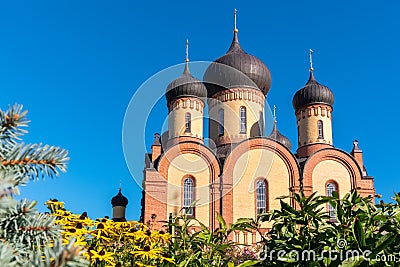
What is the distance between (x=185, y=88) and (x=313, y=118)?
6729 mm

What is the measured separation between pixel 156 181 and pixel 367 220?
19173 mm

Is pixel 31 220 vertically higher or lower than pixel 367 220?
lower

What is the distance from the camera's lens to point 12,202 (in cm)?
110

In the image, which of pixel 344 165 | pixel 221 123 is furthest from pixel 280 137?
pixel 344 165

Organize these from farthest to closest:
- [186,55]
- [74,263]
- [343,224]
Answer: [186,55] → [343,224] → [74,263]

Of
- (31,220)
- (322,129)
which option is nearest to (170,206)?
(322,129)

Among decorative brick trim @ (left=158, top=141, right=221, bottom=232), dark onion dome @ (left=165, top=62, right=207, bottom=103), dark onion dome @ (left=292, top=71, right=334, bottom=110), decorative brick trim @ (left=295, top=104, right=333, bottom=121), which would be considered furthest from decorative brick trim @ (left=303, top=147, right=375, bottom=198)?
dark onion dome @ (left=165, top=62, right=207, bottom=103)

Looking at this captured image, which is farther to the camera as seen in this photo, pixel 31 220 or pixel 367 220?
pixel 367 220

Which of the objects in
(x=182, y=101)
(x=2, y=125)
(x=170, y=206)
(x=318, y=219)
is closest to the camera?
(x=2, y=125)

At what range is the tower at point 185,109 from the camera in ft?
79.9

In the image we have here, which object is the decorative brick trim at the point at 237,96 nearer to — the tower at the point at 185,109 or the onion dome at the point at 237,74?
the onion dome at the point at 237,74

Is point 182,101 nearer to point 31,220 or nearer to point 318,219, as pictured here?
point 318,219

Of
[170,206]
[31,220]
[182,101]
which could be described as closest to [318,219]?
[31,220]

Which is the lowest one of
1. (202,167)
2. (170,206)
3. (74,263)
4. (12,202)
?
(74,263)
